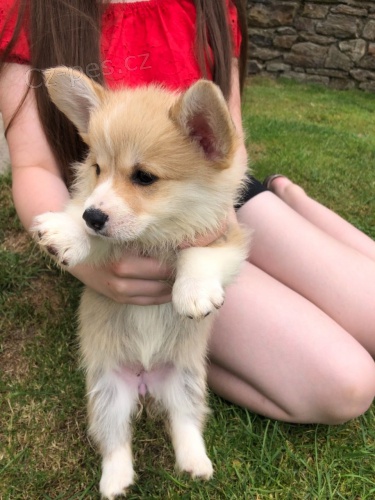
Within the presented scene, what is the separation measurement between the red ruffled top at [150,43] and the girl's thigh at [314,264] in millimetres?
758

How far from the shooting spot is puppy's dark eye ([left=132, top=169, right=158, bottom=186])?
144cm

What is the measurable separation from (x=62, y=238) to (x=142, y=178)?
0.34 meters

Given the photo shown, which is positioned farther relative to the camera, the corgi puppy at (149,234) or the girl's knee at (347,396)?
the girl's knee at (347,396)

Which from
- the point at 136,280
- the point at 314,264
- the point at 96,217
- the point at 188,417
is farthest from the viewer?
the point at 314,264

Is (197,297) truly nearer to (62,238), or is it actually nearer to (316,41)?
(62,238)

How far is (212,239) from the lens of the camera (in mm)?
1718

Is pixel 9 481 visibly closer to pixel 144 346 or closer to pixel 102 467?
pixel 102 467

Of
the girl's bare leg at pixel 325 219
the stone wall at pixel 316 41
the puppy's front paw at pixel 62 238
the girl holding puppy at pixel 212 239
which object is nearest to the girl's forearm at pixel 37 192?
the girl holding puppy at pixel 212 239

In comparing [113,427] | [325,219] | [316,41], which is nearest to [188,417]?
[113,427]

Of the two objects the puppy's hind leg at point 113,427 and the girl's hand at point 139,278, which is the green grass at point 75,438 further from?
the girl's hand at point 139,278

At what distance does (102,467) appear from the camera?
1.75m

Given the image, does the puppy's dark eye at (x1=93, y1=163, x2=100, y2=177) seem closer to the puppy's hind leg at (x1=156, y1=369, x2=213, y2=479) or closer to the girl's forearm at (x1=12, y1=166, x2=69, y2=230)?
the girl's forearm at (x1=12, y1=166, x2=69, y2=230)

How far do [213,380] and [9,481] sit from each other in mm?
901

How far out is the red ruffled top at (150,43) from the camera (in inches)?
86.0
